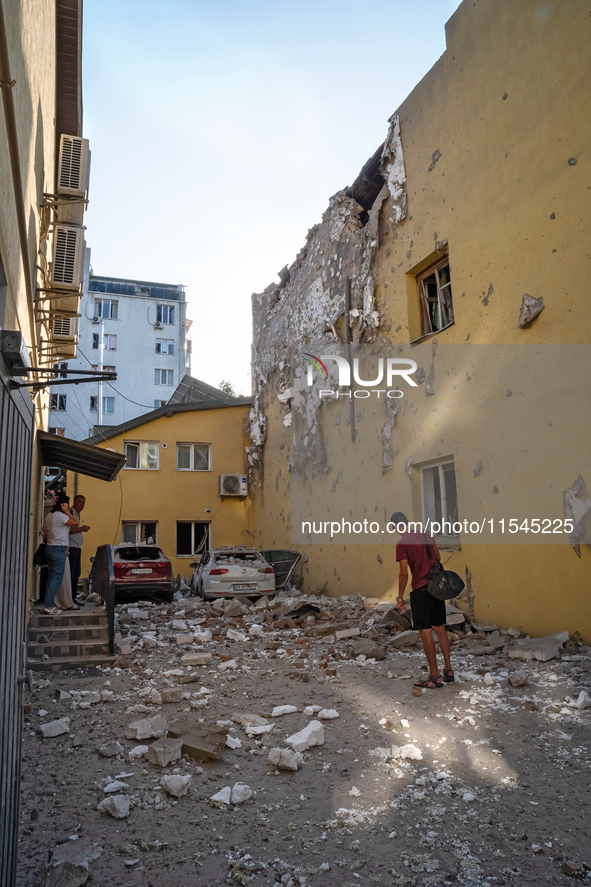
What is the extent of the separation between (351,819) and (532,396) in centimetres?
587

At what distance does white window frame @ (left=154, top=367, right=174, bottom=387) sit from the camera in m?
37.9

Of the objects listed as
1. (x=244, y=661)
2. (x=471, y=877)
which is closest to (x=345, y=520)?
(x=244, y=661)

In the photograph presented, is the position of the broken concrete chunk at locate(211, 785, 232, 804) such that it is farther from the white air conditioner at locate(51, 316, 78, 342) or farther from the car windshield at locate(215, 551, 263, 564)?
the car windshield at locate(215, 551, 263, 564)

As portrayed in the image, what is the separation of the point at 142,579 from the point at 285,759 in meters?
9.89

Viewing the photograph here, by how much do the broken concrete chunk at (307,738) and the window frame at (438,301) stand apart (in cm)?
688

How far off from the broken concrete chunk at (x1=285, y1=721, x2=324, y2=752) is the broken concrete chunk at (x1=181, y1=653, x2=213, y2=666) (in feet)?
9.75

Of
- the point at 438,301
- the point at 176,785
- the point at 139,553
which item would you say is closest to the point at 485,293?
the point at 438,301

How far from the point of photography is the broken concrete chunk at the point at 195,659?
24.5ft

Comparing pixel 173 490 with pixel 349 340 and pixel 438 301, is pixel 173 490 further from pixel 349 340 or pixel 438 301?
pixel 438 301

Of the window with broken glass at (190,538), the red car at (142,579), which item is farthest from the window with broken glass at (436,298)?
the window with broken glass at (190,538)

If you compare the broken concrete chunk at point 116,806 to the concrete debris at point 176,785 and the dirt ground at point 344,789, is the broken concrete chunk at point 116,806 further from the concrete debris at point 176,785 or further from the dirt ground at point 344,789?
the concrete debris at point 176,785

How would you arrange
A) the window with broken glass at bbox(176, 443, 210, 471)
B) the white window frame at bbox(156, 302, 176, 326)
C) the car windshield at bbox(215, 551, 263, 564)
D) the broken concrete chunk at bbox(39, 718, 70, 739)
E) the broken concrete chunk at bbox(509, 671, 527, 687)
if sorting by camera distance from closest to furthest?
1. the broken concrete chunk at bbox(39, 718, 70, 739)
2. the broken concrete chunk at bbox(509, 671, 527, 687)
3. the car windshield at bbox(215, 551, 263, 564)
4. the window with broken glass at bbox(176, 443, 210, 471)
5. the white window frame at bbox(156, 302, 176, 326)

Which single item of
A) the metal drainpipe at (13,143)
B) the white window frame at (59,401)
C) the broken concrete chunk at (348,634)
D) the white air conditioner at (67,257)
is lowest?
the broken concrete chunk at (348,634)

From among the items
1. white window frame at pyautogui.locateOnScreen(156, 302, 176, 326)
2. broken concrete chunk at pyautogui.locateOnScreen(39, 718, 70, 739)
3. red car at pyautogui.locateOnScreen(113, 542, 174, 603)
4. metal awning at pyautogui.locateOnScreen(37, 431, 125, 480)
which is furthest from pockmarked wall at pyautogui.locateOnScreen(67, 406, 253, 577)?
white window frame at pyautogui.locateOnScreen(156, 302, 176, 326)
